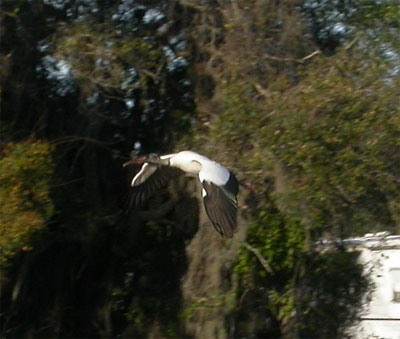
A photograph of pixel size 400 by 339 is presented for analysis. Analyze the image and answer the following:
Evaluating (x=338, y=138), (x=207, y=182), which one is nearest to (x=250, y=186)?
(x=338, y=138)

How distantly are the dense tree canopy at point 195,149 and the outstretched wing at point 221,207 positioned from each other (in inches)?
64.8

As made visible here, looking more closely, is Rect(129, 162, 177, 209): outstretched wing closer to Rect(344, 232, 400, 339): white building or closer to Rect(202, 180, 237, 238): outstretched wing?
Rect(202, 180, 237, 238): outstretched wing

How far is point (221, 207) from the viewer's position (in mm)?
7324

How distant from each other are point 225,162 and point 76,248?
9.57ft

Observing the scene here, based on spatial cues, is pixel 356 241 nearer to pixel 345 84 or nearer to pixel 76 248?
pixel 345 84

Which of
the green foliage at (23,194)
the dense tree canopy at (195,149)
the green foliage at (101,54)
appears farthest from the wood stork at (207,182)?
the green foliage at (101,54)

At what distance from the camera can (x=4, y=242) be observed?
31.4ft

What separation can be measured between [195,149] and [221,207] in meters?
2.63

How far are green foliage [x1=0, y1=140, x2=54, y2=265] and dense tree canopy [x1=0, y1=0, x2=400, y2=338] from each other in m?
0.02

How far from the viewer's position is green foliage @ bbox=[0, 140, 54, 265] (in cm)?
955

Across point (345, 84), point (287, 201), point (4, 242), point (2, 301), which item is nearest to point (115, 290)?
point (2, 301)

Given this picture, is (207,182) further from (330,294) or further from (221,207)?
(330,294)

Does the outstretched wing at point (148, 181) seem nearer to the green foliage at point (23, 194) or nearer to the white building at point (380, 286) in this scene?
the green foliage at point (23, 194)

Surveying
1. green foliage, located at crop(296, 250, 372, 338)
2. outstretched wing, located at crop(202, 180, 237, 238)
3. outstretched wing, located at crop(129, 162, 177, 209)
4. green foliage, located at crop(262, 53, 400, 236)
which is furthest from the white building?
outstretched wing, located at crop(202, 180, 237, 238)
